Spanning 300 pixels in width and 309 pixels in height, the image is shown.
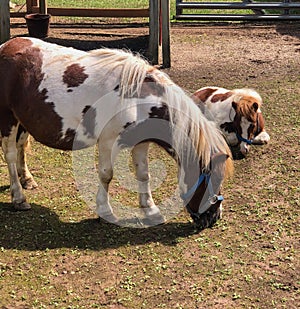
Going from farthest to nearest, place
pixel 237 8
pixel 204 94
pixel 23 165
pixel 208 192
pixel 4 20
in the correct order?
1. pixel 237 8
2. pixel 4 20
3. pixel 204 94
4. pixel 23 165
5. pixel 208 192

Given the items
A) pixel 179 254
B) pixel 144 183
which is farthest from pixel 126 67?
pixel 179 254

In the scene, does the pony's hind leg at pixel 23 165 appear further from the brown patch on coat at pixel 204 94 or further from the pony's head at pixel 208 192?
the brown patch on coat at pixel 204 94

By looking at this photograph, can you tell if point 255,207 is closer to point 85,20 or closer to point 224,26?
point 224,26

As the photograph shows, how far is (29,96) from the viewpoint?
4754 mm

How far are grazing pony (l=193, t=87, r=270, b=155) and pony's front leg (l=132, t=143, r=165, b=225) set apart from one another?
1.46m

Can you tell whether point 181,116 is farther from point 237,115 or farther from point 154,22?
point 154,22

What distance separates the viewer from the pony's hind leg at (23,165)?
5395 millimetres

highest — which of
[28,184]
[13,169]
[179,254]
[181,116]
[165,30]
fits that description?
[165,30]

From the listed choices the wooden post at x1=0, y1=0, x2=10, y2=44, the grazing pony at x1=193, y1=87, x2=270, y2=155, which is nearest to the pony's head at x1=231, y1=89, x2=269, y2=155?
the grazing pony at x1=193, y1=87, x2=270, y2=155

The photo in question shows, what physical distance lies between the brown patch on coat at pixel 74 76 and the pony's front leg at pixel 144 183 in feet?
2.33

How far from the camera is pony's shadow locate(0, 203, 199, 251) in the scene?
183 inches

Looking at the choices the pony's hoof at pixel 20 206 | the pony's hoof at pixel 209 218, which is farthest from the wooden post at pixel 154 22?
the pony's hoof at pixel 209 218

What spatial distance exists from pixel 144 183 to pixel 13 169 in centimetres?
118

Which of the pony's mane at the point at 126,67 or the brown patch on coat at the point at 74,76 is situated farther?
the brown patch on coat at the point at 74,76
